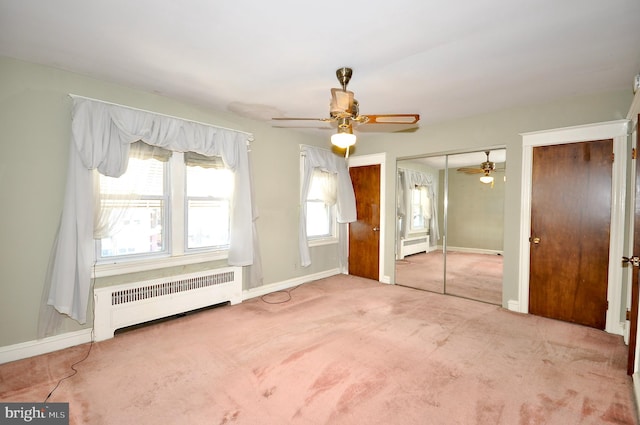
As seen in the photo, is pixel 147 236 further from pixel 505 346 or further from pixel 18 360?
pixel 505 346

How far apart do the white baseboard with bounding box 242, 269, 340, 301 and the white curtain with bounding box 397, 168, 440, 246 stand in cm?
152

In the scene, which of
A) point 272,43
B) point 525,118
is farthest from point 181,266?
point 525,118

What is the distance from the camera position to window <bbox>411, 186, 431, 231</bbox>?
461cm

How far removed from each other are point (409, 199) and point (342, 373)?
127 inches

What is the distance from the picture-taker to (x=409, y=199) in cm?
478

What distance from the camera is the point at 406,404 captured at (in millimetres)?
1907

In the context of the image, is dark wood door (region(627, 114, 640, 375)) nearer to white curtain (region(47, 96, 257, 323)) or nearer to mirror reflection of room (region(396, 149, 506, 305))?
mirror reflection of room (region(396, 149, 506, 305))

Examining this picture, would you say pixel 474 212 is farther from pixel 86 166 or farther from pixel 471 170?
pixel 86 166

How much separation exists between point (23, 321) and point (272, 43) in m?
3.14

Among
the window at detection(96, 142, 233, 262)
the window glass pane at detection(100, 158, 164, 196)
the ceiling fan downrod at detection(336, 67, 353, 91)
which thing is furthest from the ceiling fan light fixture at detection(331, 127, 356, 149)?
the window glass pane at detection(100, 158, 164, 196)

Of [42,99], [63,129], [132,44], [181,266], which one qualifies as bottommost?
[181,266]

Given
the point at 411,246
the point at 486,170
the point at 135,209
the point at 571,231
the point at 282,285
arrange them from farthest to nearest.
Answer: the point at 411,246, the point at 282,285, the point at 486,170, the point at 571,231, the point at 135,209

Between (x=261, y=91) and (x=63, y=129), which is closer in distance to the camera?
(x=63, y=129)

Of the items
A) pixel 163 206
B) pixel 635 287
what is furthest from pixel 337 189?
pixel 635 287
